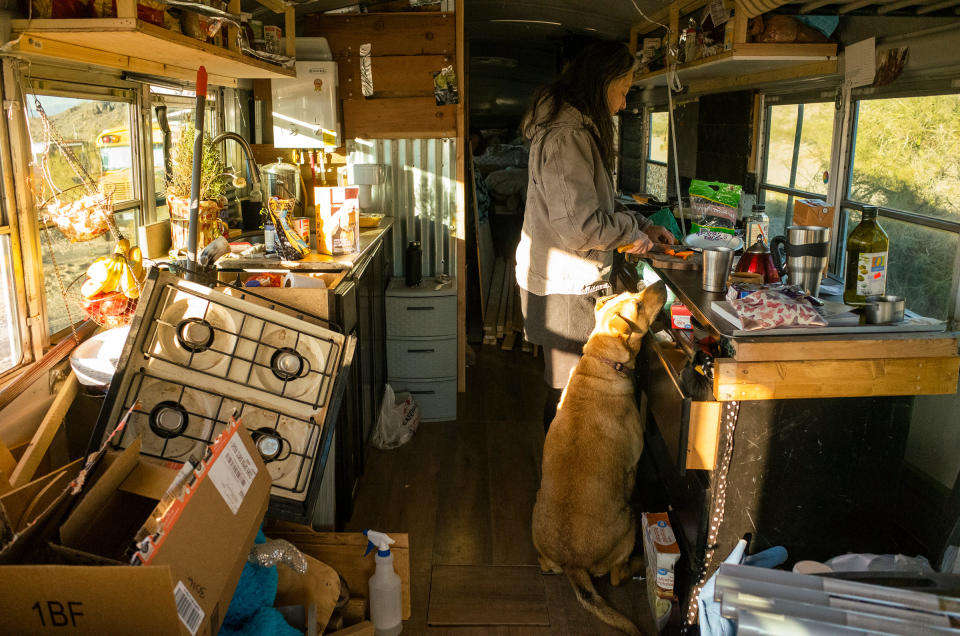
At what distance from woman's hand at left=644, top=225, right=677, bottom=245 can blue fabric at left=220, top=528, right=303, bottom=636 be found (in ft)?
7.27

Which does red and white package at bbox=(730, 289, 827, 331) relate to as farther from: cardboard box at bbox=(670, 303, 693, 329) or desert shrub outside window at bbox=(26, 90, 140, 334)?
desert shrub outside window at bbox=(26, 90, 140, 334)

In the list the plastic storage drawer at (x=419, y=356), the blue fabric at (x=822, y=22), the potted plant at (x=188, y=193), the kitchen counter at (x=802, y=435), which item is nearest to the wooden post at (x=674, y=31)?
the blue fabric at (x=822, y=22)

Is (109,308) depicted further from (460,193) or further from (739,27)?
(739,27)

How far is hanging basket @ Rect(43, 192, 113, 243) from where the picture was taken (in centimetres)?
246

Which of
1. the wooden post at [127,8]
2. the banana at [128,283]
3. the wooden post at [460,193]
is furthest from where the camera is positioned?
the wooden post at [460,193]

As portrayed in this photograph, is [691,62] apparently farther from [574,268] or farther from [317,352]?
[317,352]

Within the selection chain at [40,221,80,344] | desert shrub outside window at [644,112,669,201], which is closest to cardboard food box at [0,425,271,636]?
chain at [40,221,80,344]

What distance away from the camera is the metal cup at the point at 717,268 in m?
2.69

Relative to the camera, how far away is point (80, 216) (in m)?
2.50

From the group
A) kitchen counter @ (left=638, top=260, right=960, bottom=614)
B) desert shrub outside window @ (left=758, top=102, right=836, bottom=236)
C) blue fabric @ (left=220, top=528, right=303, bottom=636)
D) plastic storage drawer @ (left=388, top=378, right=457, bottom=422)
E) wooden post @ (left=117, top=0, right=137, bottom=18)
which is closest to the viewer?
blue fabric @ (left=220, top=528, right=303, bottom=636)

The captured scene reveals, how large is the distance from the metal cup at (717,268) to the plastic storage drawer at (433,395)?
1.93 meters

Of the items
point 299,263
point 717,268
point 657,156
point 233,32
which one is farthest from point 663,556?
point 657,156

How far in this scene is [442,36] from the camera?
4.42 meters

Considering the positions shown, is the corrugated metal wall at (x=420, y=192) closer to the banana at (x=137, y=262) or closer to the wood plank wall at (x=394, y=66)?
the wood plank wall at (x=394, y=66)
